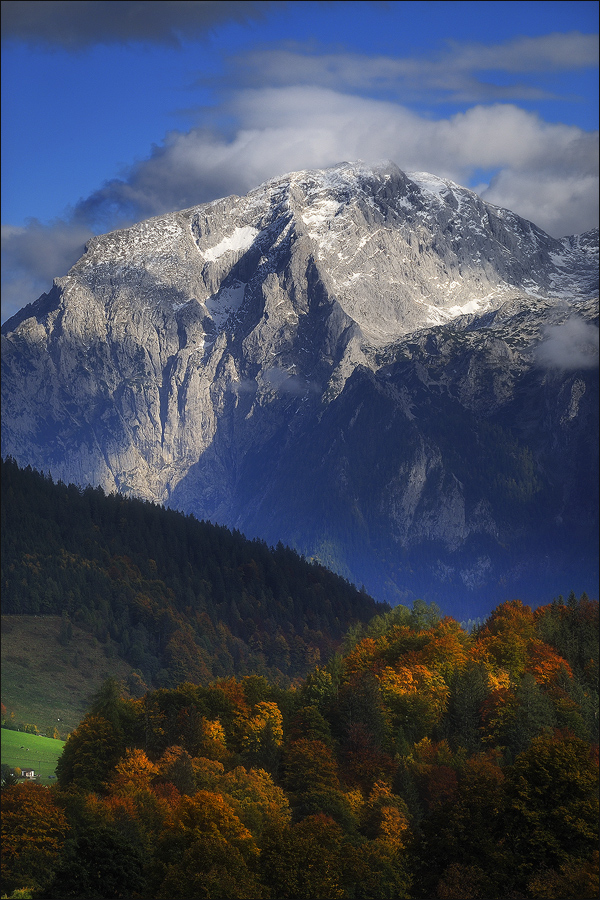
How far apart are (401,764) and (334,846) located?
47.9 metres

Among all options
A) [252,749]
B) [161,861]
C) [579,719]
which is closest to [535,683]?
[579,719]

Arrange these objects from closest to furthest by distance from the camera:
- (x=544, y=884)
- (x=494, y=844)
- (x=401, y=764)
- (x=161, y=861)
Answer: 1. (x=544, y=884)
2. (x=494, y=844)
3. (x=161, y=861)
4. (x=401, y=764)

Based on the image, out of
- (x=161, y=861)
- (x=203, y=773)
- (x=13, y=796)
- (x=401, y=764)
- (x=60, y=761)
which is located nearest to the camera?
(x=161, y=861)

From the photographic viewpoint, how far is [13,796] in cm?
15162

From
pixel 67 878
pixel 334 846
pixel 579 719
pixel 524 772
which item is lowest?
pixel 67 878

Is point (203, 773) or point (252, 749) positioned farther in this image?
point (252, 749)

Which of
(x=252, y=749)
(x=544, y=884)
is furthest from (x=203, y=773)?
(x=544, y=884)

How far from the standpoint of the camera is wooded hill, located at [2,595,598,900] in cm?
11400

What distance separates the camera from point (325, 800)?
16012 cm

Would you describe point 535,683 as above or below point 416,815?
above

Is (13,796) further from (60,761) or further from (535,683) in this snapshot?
(535,683)

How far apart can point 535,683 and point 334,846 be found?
74568 millimetres

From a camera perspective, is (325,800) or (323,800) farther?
(323,800)

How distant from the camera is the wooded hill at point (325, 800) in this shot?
114000 millimetres
